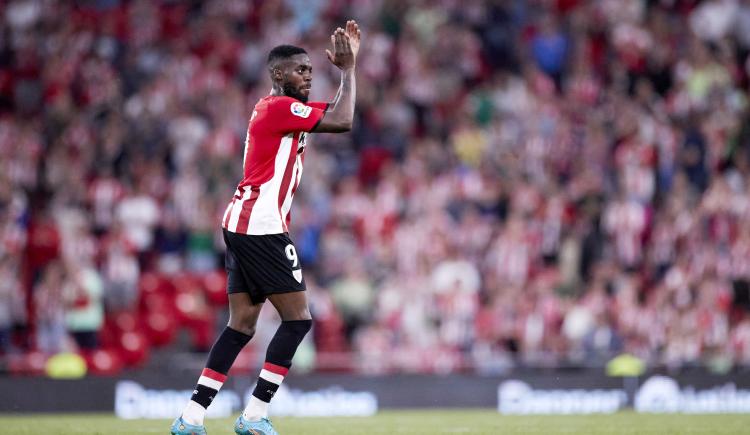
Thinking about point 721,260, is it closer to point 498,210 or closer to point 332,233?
point 498,210

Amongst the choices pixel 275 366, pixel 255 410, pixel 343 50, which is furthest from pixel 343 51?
pixel 255 410

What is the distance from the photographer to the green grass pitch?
10.0m

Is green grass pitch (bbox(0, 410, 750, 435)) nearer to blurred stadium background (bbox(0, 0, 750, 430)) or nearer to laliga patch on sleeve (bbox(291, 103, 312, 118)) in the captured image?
blurred stadium background (bbox(0, 0, 750, 430))

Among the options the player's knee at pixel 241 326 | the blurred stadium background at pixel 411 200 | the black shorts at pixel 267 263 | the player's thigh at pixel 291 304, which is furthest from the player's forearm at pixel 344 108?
the blurred stadium background at pixel 411 200

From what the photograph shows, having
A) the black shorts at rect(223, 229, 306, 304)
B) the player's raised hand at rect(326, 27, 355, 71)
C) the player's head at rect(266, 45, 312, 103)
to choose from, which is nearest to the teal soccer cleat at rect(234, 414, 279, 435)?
the black shorts at rect(223, 229, 306, 304)

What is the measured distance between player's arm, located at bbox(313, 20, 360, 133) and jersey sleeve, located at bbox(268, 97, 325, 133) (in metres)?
0.05

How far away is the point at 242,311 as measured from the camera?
857cm

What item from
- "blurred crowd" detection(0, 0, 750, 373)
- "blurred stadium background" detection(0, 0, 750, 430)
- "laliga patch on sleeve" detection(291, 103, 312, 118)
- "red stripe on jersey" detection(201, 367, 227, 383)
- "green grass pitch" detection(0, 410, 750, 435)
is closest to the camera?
"laliga patch on sleeve" detection(291, 103, 312, 118)

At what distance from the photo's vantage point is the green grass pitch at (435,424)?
10.0 meters

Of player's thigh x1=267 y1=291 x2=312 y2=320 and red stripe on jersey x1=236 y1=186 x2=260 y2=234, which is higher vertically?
red stripe on jersey x1=236 y1=186 x2=260 y2=234

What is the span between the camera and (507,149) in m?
18.3

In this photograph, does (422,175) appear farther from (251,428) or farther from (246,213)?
(251,428)

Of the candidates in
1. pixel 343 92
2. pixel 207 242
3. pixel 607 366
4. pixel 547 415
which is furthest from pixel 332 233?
pixel 343 92

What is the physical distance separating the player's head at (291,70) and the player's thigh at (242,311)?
55.7 inches
